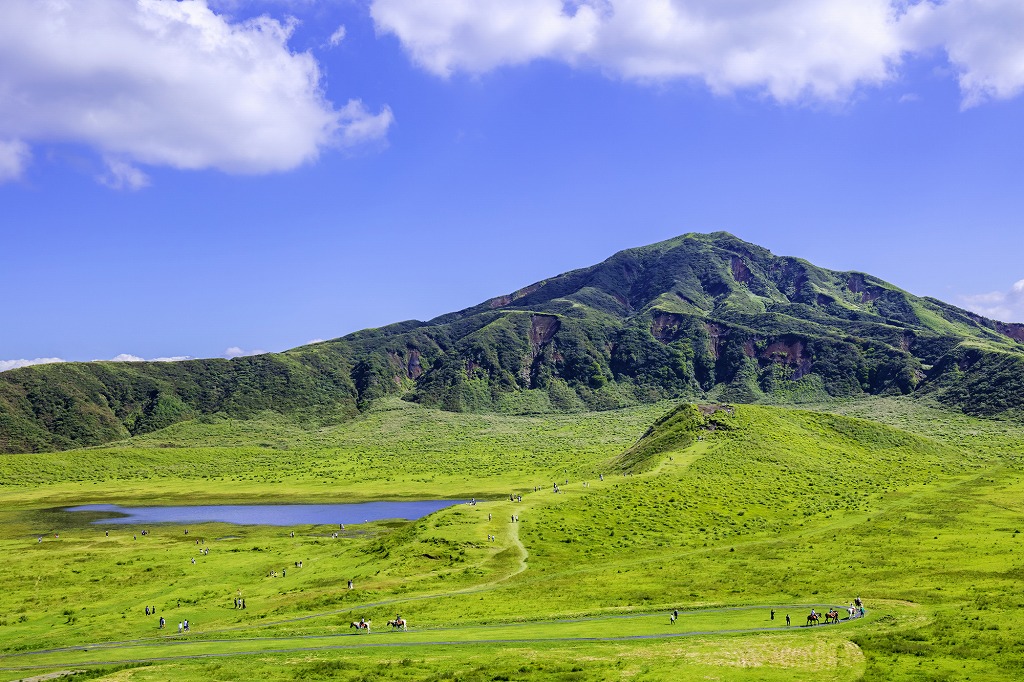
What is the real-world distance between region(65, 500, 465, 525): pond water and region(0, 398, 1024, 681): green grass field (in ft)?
23.7

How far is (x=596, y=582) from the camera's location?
249ft

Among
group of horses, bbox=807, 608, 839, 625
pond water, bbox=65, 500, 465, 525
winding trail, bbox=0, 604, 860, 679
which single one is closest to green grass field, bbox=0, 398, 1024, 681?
winding trail, bbox=0, 604, 860, 679

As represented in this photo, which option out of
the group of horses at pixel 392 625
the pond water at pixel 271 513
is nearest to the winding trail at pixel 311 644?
the group of horses at pixel 392 625

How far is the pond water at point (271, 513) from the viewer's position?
135 metres

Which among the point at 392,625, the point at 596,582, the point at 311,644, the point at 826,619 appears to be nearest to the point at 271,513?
the point at 596,582

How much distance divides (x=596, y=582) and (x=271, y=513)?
91358 mm

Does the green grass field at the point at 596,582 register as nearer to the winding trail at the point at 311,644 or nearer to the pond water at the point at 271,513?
the winding trail at the point at 311,644

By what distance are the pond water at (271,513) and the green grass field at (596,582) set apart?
23.7 ft

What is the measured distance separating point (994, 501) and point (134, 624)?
123393 millimetres

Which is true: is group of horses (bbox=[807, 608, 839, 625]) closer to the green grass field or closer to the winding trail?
the winding trail

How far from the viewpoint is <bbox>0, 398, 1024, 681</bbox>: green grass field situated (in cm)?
4862

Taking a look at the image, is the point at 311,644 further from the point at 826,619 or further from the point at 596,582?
the point at 826,619

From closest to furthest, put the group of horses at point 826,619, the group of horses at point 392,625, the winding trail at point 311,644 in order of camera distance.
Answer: the winding trail at point 311,644 → the group of horses at point 826,619 → the group of horses at point 392,625

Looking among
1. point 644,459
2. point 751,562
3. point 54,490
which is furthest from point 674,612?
point 54,490
